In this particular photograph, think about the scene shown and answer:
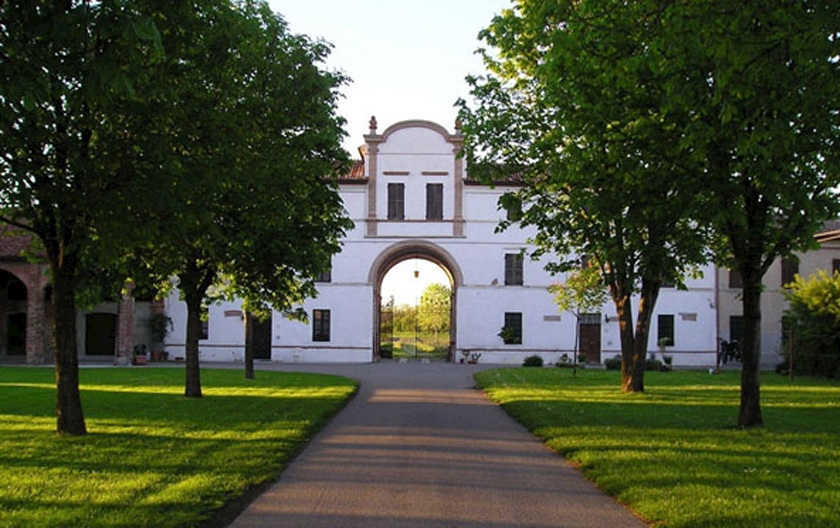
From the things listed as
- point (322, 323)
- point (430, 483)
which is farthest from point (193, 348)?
point (322, 323)

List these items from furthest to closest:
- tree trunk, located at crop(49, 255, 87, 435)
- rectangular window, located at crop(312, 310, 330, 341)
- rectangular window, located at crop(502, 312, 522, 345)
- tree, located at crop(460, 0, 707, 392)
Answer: rectangular window, located at crop(312, 310, 330, 341) < rectangular window, located at crop(502, 312, 522, 345) < tree trunk, located at crop(49, 255, 87, 435) < tree, located at crop(460, 0, 707, 392)

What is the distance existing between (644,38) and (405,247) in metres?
34.8

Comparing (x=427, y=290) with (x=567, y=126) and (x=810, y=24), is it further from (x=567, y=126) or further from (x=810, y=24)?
(x=810, y=24)

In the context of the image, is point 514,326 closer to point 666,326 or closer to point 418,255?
point 418,255

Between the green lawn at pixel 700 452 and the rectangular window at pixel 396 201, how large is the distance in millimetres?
24334

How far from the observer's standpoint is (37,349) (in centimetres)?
3850

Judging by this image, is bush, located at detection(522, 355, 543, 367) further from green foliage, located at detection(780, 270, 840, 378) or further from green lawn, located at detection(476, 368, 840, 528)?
green lawn, located at detection(476, 368, 840, 528)

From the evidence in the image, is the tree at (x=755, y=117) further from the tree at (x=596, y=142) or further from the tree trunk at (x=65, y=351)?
the tree trunk at (x=65, y=351)

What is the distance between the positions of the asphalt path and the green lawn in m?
0.43

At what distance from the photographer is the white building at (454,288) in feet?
147

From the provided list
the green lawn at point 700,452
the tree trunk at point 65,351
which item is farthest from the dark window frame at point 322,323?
the tree trunk at point 65,351

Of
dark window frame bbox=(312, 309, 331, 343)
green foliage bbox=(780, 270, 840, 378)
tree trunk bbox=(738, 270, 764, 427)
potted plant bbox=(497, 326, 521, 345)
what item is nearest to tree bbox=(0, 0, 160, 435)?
tree trunk bbox=(738, 270, 764, 427)

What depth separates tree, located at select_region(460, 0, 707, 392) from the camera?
1101 centimetres

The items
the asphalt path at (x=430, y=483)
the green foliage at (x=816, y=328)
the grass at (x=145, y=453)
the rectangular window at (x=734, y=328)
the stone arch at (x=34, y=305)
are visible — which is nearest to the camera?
the asphalt path at (x=430, y=483)
